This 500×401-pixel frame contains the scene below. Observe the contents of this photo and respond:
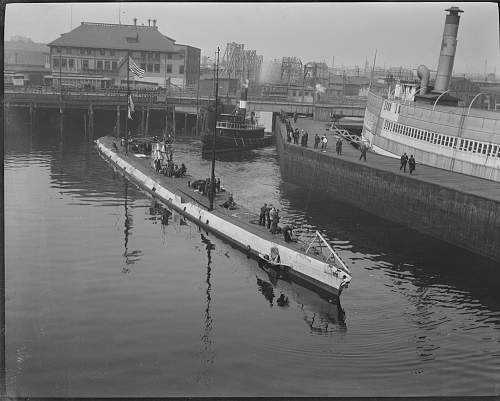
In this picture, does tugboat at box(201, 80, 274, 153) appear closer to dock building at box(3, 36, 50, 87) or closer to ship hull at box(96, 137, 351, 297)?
ship hull at box(96, 137, 351, 297)

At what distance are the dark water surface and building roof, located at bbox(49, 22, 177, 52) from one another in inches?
2360

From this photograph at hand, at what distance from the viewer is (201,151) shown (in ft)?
218

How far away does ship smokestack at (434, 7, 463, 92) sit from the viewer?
1734 inches

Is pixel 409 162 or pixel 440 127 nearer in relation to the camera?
pixel 409 162

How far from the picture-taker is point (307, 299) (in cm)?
2250

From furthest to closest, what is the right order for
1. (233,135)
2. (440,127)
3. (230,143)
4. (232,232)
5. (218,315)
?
(233,135) → (230,143) → (440,127) → (232,232) → (218,315)

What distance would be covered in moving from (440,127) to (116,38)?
6649cm

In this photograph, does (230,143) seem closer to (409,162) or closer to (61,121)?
(61,121)

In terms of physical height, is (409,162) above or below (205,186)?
above

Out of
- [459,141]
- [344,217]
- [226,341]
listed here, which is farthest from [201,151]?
[226,341]

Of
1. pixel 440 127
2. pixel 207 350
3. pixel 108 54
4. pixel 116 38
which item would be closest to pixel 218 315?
pixel 207 350

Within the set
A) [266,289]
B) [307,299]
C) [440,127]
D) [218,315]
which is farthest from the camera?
[440,127]

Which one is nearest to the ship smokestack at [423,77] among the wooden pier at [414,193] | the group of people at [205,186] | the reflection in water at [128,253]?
the wooden pier at [414,193]

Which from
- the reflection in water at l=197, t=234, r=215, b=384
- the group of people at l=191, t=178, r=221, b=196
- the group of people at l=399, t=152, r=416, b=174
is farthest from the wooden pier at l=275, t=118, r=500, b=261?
the reflection in water at l=197, t=234, r=215, b=384
